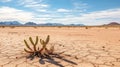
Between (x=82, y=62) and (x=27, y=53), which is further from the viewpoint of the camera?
(x=27, y=53)

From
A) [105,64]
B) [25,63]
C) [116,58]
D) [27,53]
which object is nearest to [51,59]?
[25,63]

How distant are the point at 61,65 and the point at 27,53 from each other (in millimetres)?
1621

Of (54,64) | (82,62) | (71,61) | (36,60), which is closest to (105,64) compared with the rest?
(82,62)

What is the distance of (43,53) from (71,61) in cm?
109

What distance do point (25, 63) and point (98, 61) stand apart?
1.93 m

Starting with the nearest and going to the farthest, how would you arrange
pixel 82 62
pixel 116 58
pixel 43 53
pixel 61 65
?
pixel 61 65
pixel 82 62
pixel 116 58
pixel 43 53

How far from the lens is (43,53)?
16.1 feet

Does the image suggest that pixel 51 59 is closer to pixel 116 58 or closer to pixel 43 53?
pixel 43 53

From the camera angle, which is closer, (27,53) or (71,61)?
(71,61)

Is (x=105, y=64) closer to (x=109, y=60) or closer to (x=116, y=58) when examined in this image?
(x=109, y=60)

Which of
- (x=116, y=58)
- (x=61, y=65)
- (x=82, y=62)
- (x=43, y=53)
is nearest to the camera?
(x=61, y=65)

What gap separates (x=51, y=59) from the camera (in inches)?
173

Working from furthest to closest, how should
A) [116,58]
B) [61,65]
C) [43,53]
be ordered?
[43,53], [116,58], [61,65]

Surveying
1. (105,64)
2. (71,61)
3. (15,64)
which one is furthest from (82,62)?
(15,64)
